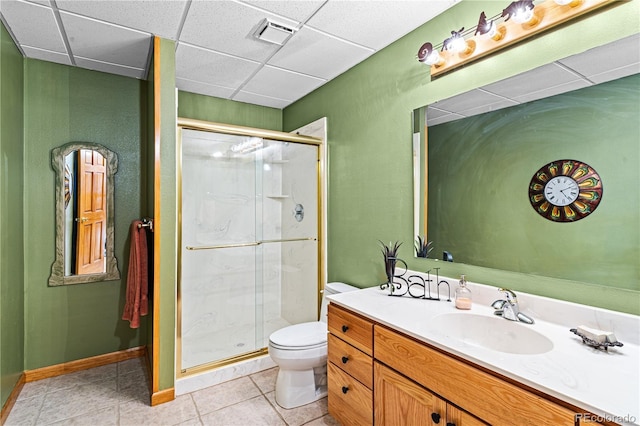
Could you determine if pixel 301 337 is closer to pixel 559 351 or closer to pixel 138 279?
pixel 138 279

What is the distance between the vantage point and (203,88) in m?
3.01

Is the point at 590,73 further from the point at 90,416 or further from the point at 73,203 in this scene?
the point at 73,203

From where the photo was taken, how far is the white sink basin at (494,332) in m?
1.28

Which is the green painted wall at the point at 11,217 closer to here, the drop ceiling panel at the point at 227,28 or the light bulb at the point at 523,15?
the drop ceiling panel at the point at 227,28

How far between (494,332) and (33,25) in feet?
10.3

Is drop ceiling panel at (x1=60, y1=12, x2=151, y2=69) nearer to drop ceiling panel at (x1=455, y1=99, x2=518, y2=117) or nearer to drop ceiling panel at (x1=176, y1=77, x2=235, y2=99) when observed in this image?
drop ceiling panel at (x1=176, y1=77, x2=235, y2=99)

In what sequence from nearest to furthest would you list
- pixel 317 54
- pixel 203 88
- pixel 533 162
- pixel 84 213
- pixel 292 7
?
pixel 533 162 < pixel 292 7 < pixel 317 54 < pixel 84 213 < pixel 203 88

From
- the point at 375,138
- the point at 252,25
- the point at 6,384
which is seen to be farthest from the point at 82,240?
the point at 375,138

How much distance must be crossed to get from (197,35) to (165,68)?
0.31m

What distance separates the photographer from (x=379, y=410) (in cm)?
147

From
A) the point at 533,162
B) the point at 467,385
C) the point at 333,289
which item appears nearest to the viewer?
the point at 467,385

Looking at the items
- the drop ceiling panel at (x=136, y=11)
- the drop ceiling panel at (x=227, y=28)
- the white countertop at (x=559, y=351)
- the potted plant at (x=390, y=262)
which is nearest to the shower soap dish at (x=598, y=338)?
the white countertop at (x=559, y=351)

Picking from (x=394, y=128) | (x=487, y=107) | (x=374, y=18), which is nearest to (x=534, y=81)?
(x=487, y=107)

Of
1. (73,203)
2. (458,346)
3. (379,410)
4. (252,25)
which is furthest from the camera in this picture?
(73,203)
